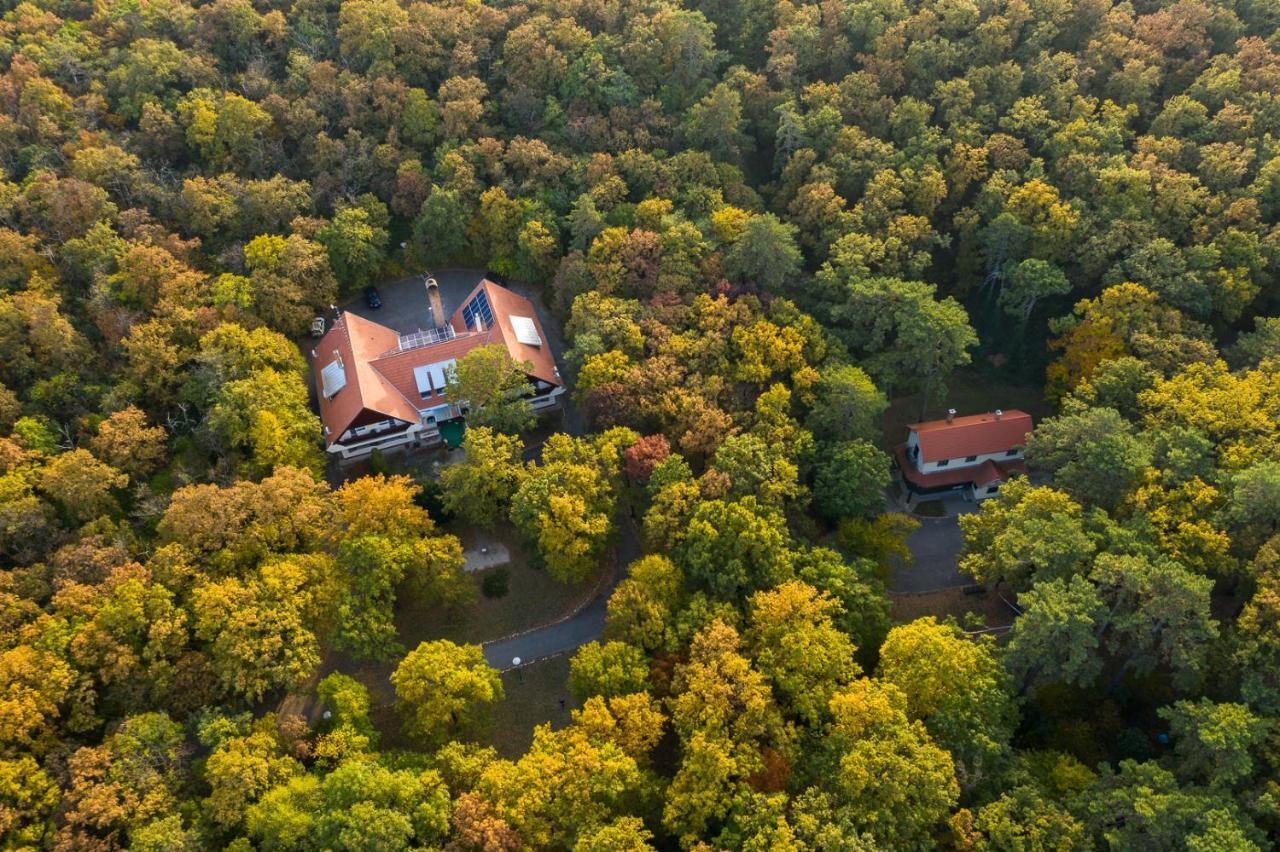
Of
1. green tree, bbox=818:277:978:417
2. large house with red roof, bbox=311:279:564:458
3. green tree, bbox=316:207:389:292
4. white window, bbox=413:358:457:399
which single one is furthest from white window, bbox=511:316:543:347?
green tree, bbox=818:277:978:417

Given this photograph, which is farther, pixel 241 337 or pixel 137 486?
pixel 241 337

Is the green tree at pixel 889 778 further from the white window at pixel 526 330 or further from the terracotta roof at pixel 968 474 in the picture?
the white window at pixel 526 330

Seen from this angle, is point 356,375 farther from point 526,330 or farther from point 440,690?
point 440,690

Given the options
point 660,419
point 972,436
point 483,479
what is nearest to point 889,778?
point 660,419

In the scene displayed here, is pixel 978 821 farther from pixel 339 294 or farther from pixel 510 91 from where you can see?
pixel 510 91

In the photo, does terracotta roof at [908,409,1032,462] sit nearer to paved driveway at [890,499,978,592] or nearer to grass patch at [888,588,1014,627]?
paved driveway at [890,499,978,592]

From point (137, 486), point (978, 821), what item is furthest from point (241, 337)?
point (978, 821)
